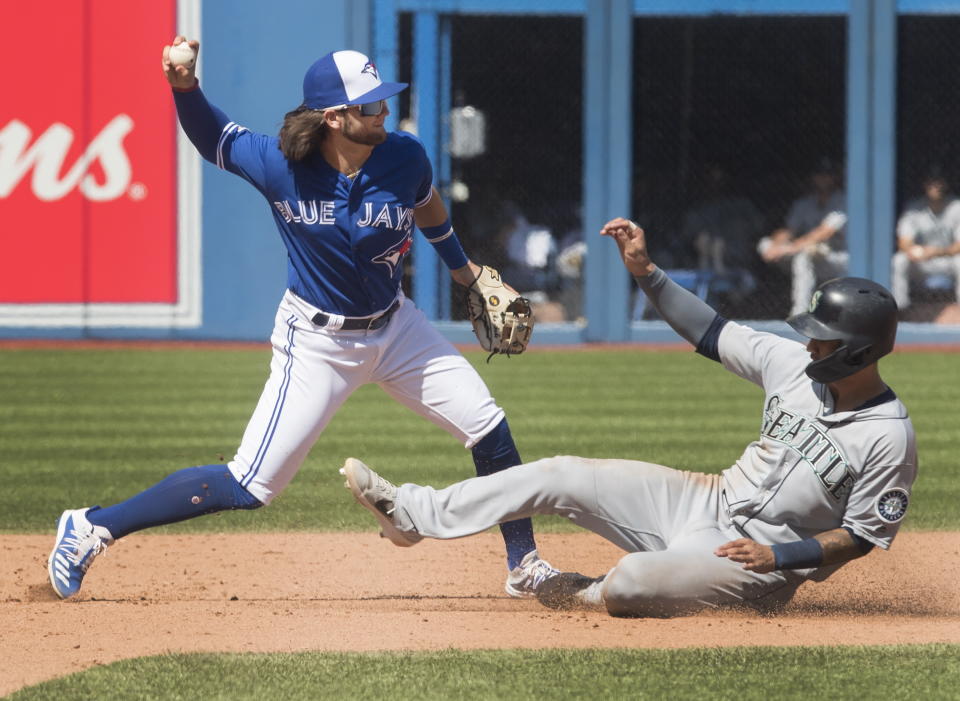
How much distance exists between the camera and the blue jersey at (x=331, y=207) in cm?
447

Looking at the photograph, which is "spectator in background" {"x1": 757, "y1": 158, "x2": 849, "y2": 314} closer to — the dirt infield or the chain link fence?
the chain link fence

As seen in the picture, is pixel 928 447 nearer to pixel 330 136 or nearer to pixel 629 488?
pixel 629 488

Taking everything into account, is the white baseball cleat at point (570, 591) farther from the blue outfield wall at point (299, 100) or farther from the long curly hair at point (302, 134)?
the blue outfield wall at point (299, 100)

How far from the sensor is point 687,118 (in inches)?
589

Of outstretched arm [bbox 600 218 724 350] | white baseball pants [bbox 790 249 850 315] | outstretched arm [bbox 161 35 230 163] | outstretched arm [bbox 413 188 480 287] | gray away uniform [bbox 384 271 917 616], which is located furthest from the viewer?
white baseball pants [bbox 790 249 850 315]

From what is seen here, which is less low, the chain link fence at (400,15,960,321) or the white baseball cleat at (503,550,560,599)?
the chain link fence at (400,15,960,321)

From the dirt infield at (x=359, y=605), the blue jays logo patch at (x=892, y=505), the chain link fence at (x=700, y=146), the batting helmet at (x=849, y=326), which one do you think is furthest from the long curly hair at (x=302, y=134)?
the chain link fence at (x=700, y=146)

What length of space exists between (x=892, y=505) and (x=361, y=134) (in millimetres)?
1899

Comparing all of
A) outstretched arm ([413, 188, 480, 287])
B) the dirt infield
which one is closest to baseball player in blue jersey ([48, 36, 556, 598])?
outstretched arm ([413, 188, 480, 287])

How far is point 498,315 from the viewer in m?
4.98

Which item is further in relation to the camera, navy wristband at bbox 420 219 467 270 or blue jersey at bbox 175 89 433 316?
navy wristband at bbox 420 219 467 270

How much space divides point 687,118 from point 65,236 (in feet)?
21.0

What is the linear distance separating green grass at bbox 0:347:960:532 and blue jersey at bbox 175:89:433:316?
6.73 feet

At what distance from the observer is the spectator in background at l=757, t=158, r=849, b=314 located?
15156mm
